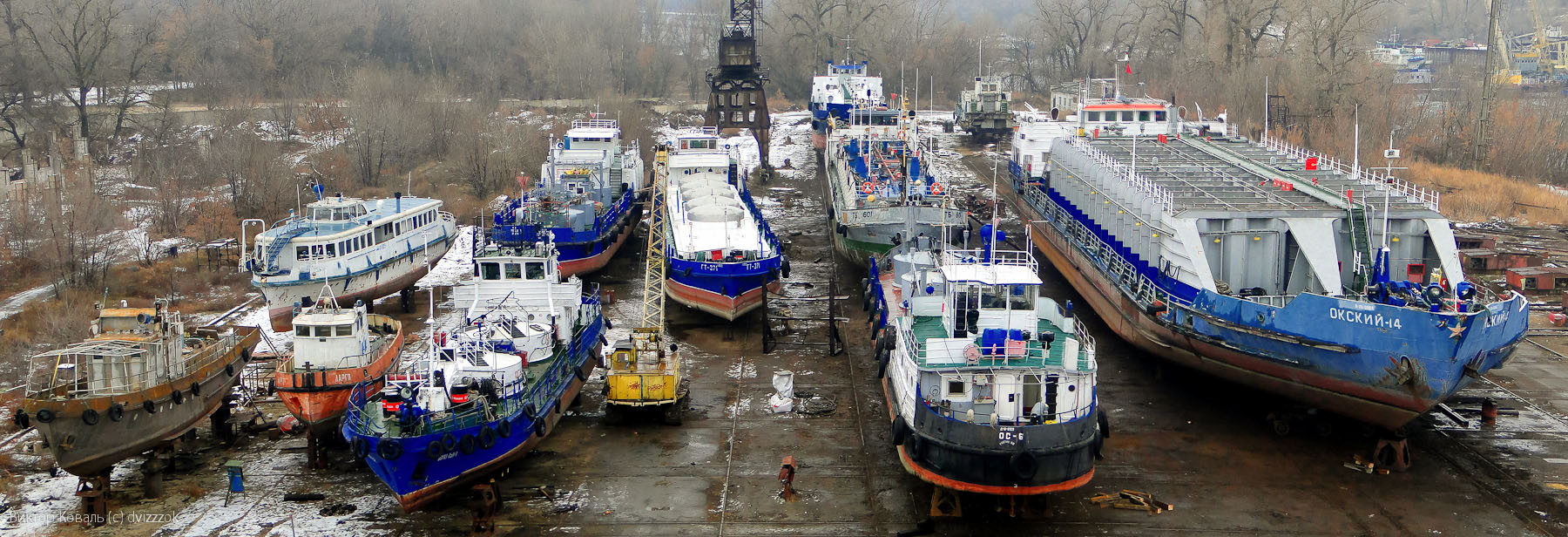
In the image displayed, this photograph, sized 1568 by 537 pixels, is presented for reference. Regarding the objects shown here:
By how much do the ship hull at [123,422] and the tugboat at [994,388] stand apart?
13.7 meters

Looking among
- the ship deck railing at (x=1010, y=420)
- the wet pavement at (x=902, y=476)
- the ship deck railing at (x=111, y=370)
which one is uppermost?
the ship deck railing at (x=111, y=370)

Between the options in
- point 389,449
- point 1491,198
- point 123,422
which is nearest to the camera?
point 389,449

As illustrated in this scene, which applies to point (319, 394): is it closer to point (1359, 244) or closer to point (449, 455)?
point (449, 455)

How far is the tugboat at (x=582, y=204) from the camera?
38906 millimetres

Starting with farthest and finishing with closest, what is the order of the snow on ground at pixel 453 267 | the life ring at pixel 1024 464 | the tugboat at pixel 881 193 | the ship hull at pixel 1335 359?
the snow on ground at pixel 453 267
the tugboat at pixel 881 193
the ship hull at pixel 1335 359
the life ring at pixel 1024 464

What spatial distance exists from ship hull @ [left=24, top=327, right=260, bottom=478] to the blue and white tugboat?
3535 mm

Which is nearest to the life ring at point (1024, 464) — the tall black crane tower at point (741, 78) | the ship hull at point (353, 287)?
the ship hull at point (353, 287)

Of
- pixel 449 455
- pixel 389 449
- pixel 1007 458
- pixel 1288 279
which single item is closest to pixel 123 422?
pixel 389 449

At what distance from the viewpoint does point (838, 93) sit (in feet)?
234

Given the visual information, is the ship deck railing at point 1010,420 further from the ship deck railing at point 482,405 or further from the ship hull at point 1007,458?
the ship deck railing at point 482,405

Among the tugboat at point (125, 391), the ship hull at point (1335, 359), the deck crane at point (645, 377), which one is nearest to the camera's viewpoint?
the tugboat at point (125, 391)

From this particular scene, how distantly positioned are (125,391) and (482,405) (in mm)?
6847

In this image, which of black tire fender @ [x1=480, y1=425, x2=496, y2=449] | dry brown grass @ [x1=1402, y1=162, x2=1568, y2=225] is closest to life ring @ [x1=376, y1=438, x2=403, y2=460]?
black tire fender @ [x1=480, y1=425, x2=496, y2=449]

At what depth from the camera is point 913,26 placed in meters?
96.5
